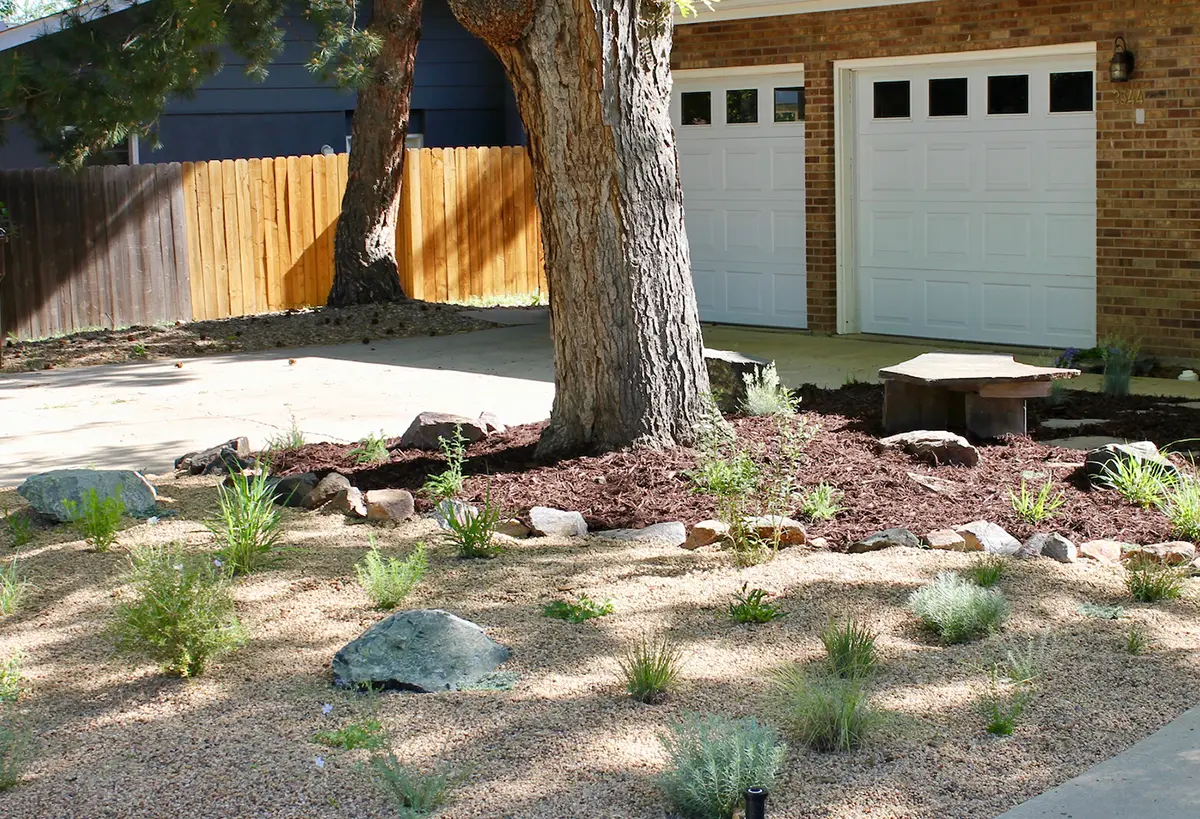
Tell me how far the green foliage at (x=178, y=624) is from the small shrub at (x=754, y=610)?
5.99ft

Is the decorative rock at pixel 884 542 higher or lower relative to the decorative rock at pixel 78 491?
lower

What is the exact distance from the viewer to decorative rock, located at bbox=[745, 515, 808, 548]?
21.6 feet

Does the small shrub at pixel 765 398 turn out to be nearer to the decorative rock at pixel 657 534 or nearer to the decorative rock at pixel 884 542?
the decorative rock at pixel 657 534

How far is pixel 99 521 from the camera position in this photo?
6680mm

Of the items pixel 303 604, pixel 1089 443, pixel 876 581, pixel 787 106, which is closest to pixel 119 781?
pixel 303 604

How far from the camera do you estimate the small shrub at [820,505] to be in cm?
702

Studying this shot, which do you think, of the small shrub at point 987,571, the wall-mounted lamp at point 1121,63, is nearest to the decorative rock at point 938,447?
the small shrub at point 987,571

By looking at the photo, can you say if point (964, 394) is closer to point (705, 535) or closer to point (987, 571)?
point (705, 535)

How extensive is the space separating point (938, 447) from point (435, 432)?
9.71 ft

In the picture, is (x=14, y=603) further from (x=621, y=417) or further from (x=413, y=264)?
(x=413, y=264)

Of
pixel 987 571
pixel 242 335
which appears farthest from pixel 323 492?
pixel 242 335

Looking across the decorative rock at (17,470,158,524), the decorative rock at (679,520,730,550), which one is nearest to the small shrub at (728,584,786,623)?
the decorative rock at (679,520,730,550)

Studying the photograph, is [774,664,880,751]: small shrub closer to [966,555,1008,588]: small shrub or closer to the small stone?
[966,555,1008,588]: small shrub

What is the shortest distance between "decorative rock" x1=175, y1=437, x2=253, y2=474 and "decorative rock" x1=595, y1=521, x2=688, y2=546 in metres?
2.59
